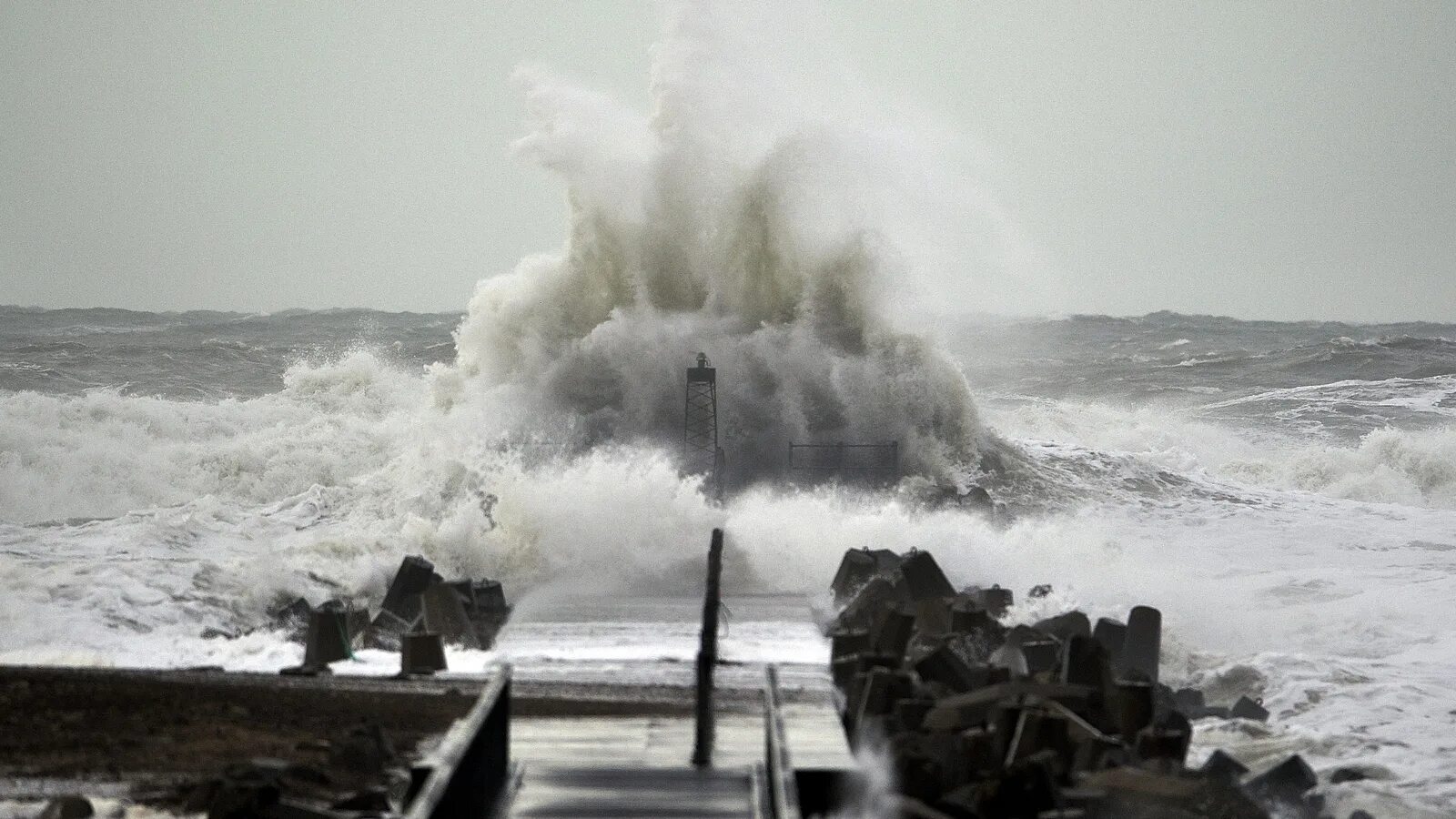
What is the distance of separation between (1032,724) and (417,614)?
6.84 m

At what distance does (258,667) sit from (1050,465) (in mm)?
21141

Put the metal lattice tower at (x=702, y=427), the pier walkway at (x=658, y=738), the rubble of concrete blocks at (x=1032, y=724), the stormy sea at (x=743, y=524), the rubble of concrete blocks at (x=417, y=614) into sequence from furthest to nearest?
the metal lattice tower at (x=702, y=427) → the stormy sea at (x=743, y=524) → the rubble of concrete blocks at (x=417, y=614) → the rubble of concrete blocks at (x=1032, y=724) → the pier walkway at (x=658, y=738)

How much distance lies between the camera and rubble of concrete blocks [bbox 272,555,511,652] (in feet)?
42.9

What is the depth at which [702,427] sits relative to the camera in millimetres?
27219

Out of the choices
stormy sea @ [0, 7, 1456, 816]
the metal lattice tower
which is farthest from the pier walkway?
the metal lattice tower

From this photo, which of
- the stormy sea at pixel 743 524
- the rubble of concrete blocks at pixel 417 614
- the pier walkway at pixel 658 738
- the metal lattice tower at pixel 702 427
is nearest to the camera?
the pier walkway at pixel 658 738

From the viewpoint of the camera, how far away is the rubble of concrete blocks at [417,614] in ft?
42.9

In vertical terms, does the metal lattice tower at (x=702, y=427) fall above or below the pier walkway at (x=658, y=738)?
above

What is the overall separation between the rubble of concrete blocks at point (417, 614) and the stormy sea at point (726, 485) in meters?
0.33

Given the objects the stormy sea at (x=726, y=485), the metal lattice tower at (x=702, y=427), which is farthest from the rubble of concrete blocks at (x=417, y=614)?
the metal lattice tower at (x=702, y=427)

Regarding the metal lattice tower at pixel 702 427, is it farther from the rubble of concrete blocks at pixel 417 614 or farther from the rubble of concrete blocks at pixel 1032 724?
the rubble of concrete blocks at pixel 1032 724

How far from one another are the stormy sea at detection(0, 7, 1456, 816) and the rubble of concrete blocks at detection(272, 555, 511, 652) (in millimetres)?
335

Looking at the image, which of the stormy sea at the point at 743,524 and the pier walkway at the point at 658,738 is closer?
the pier walkway at the point at 658,738

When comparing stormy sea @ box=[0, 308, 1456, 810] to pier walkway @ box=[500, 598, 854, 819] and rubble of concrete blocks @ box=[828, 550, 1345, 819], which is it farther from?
rubble of concrete blocks @ box=[828, 550, 1345, 819]
